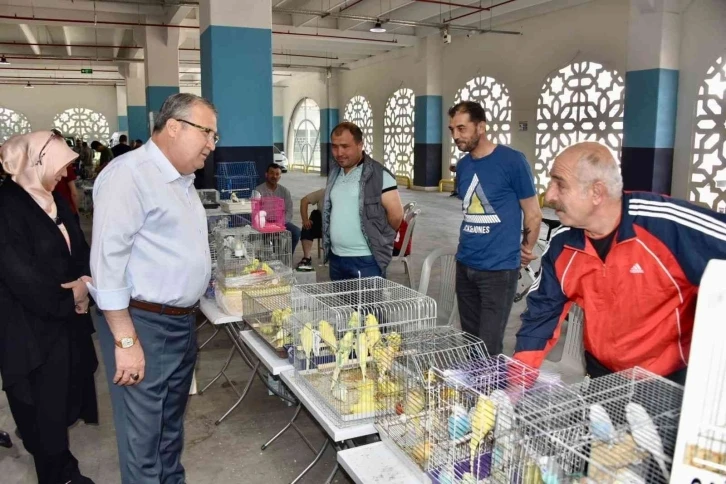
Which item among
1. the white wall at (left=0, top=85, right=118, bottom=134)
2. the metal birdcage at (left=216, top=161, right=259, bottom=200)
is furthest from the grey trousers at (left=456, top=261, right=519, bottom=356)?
the white wall at (left=0, top=85, right=118, bottom=134)

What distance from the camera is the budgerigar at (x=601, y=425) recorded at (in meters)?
1.32

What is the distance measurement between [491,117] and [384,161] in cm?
524

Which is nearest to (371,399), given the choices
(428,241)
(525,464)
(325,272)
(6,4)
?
(525,464)

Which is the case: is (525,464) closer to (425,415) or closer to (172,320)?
(425,415)

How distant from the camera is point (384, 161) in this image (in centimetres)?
1905

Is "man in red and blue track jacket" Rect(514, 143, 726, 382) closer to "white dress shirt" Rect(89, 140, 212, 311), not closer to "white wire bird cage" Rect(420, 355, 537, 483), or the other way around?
"white wire bird cage" Rect(420, 355, 537, 483)

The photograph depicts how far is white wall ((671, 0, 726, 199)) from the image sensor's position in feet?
30.4

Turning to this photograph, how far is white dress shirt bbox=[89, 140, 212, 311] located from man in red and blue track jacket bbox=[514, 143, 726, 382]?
125 centimetres

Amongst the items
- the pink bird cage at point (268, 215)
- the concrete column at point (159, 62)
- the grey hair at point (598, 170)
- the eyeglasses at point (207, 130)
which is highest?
the concrete column at point (159, 62)

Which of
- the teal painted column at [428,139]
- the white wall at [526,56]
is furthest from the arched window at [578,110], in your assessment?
the teal painted column at [428,139]

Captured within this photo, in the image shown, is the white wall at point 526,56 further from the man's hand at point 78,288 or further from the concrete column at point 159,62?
the man's hand at point 78,288

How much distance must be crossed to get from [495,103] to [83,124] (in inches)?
768

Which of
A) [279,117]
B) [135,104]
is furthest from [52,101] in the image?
[279,117]

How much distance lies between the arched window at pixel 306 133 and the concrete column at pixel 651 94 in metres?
15.7
